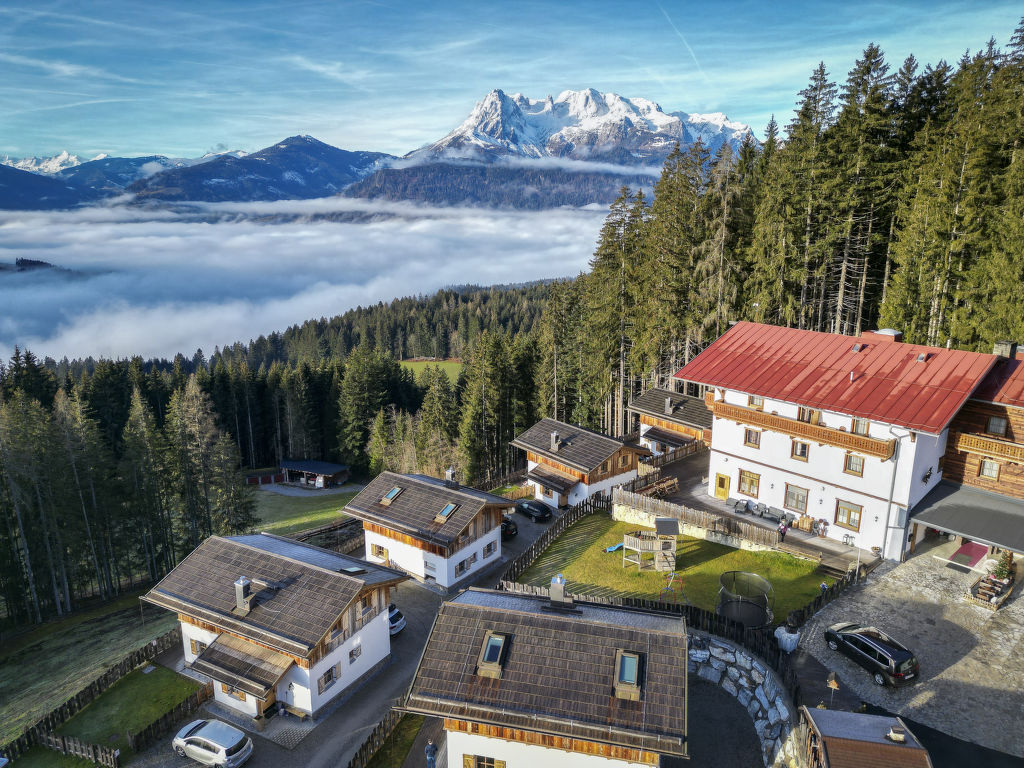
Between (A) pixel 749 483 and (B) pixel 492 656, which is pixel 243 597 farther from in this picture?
(A) pixel 749 483

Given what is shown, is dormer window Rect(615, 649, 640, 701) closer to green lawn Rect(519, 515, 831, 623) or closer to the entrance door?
green lawn Rect(519, 515, 831, 623)

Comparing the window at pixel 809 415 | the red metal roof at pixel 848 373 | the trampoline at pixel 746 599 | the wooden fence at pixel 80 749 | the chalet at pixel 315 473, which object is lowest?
the chalet at pixel 315 473

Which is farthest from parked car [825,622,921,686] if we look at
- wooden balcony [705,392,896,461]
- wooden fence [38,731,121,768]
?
wooden fence [38,731,121,768]

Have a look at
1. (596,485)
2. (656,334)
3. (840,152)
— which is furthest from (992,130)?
(596,485)

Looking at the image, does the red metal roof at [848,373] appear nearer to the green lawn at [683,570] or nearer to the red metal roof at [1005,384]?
the red metal roof at [1005,384]

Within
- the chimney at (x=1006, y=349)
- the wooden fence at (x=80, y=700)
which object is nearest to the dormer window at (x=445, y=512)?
the wooden fence at (x=80, y=700)

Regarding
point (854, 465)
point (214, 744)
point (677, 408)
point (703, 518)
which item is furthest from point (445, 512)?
point (677, 408)

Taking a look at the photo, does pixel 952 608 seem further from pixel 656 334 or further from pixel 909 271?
pixel 656 334

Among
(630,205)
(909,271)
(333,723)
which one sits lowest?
(333,723)
